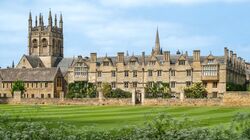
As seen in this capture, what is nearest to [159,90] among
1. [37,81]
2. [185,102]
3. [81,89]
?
[81,89]

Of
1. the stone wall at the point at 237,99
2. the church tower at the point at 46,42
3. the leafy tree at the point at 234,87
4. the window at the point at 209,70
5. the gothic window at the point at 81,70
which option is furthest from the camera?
the church tower at the point at 46,42

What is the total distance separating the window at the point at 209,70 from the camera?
81188mm

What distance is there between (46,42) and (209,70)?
150 ft

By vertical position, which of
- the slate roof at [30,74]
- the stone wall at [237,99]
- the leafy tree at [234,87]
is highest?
the slate roof at [30,74]

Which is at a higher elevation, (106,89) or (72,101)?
(106,89)

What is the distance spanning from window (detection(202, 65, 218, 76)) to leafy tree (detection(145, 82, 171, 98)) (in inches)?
265

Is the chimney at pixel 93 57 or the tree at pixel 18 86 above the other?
the chimney at pixel 93 57

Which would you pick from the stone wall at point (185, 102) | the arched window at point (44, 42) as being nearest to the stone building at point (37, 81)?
the arched window at point (44, 42)

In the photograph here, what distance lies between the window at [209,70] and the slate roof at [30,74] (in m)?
28.9

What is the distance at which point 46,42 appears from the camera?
11412 centimetres

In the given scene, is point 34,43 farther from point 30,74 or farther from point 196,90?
point 196,90

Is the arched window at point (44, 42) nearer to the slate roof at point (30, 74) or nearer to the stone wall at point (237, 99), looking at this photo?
the slate roof at point (30, 74)

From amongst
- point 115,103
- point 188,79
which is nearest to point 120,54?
point 188,79

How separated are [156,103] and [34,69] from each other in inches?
1589
